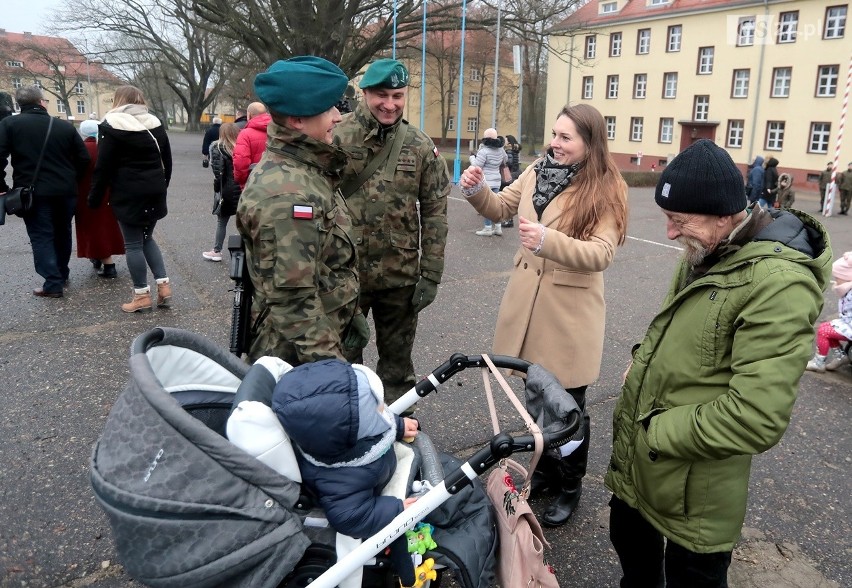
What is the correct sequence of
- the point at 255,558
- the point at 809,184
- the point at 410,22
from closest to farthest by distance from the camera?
1. the point at 255,558
2. the point at 410,22
3. the point at 809,184

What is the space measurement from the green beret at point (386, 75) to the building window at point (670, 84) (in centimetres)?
3797

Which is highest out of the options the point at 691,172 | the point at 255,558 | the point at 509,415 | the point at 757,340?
the point at 691,172

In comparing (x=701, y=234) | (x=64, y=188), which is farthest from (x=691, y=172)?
(x=64, y=188)

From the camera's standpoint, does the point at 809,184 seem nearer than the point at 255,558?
No

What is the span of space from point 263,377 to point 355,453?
393mm

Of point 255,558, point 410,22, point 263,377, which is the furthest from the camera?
point 410,22

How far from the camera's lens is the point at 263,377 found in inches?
79.6

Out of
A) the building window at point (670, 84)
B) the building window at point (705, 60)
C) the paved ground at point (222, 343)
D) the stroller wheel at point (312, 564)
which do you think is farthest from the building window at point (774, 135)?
the stroller wheel at point (312, 564)

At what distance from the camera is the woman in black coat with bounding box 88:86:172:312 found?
555 centimetres

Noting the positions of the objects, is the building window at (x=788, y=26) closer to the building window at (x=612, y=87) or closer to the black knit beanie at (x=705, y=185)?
the building window at (x=612, y=87)

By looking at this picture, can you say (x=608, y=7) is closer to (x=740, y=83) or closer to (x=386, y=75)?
(x=740, y=83)

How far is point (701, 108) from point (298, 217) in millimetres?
38261

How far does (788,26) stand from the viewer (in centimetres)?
3109

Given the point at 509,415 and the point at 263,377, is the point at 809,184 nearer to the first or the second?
the point at 509,415
